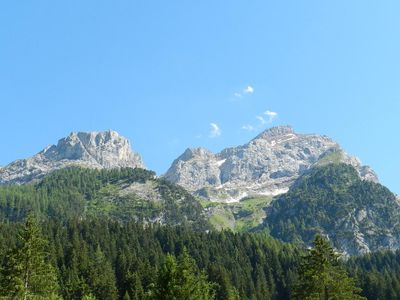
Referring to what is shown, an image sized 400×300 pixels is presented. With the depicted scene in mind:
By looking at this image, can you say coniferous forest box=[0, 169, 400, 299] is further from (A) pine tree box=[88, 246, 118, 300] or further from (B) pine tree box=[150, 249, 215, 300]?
(A) pine tree box=[88, 246, 118, 300]

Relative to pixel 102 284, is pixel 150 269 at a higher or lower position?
higher

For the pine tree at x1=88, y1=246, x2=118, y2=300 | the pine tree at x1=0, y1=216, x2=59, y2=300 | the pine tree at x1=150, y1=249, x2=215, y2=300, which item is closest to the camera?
the pine tree at x1=150, y1=249, x2=215, y2=300

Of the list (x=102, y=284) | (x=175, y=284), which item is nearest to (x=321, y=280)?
(x=175, y=284)

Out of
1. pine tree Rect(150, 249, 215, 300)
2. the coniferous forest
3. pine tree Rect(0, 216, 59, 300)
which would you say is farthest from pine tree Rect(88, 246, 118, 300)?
pine tree Rect(150, 249, 215, 300)

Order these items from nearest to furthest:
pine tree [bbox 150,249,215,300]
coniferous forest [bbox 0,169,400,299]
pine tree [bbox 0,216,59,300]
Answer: pine tree [bbox 150,249,215,300], coniferous forest [bbox 0,169,400,299], pine tree [bbox 0,216,59,300]

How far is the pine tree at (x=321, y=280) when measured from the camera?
179ft

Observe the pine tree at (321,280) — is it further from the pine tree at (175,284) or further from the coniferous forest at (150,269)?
the pine tree at (175,284)

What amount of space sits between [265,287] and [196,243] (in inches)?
1864

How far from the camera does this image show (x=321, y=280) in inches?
2153

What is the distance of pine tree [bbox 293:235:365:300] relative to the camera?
54469mm

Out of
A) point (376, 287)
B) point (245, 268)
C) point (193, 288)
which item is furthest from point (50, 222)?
point (193, 288)

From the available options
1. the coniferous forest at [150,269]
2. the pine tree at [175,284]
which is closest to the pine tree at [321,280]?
the coniferous forest at [150,269]

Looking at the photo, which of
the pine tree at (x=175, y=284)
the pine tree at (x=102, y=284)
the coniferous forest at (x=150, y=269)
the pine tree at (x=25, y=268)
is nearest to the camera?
the pine tree at (x=175, y=284)

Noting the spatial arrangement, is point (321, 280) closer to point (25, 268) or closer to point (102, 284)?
point (25, 268)
